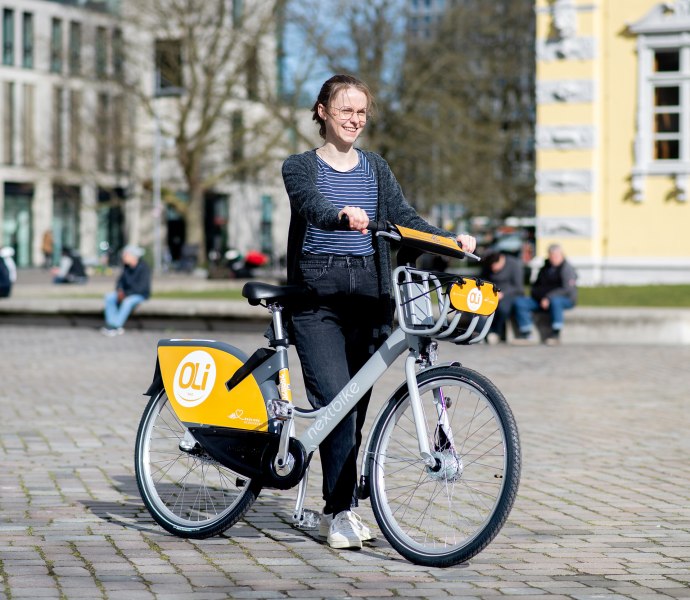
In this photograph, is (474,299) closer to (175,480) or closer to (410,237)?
(410,237)

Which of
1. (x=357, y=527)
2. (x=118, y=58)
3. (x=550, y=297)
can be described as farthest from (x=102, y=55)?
(x=357, y=527)

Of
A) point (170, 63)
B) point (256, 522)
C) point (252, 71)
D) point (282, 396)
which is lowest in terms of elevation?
point (256, 522)

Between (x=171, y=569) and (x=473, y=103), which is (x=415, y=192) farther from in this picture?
(x=171, y=569)

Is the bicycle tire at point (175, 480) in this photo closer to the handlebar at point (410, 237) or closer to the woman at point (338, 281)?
the woman at point (338, 281)

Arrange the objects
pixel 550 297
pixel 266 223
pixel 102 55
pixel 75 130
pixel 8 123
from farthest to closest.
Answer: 1. pixel 266 223
2. pixel 8 123
3. pixel 75 130
4. pixel 102 55
5. pixel 550 297

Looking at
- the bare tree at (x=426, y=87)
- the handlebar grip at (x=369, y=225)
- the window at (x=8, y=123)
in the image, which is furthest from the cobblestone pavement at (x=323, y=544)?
the window at (x=8, y=123)

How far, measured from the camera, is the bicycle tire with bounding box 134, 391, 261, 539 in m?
6.12

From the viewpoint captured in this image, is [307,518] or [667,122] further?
[667,122]

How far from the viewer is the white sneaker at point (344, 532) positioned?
5.87 m

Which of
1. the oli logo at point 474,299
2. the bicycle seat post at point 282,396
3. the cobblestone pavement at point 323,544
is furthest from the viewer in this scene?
the bicycle seat post at point 282,396

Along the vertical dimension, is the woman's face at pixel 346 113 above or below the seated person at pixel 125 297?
above

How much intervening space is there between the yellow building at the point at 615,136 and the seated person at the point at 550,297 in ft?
18.9

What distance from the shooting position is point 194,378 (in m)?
6.18

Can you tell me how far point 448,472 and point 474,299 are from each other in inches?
26.5
